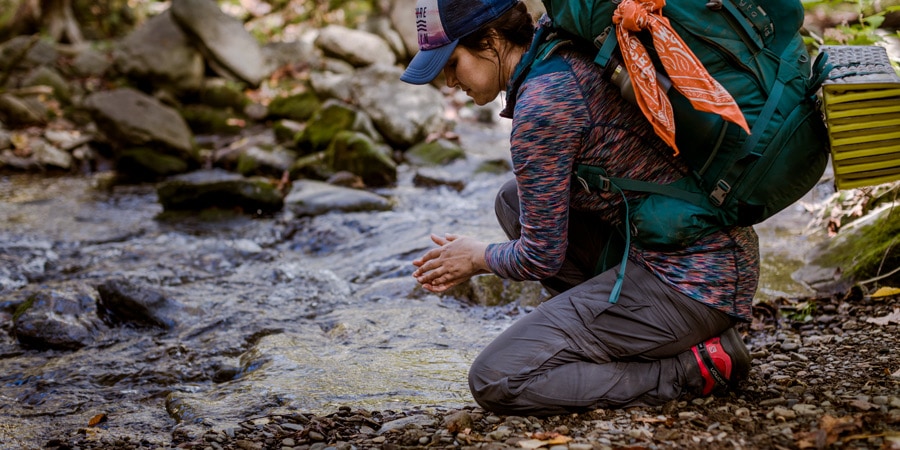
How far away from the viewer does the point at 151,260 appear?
6363mm

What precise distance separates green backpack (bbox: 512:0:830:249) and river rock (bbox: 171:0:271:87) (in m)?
12.0

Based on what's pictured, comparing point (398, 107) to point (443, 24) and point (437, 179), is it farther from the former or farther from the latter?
point (443, 24)

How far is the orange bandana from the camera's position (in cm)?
229

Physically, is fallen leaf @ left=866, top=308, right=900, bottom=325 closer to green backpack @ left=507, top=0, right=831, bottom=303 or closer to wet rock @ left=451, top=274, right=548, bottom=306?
green backpack @ left=507, top=0, right=831, bottom=303

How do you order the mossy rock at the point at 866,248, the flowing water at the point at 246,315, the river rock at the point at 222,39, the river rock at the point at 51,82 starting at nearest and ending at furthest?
the flowing water at the point at 246,315
the mossy rock at the point at 866,248
the river rock at the point at 51,82
the river rock at the point at 222,39

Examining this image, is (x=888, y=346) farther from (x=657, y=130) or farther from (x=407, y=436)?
(x=407, y=436)

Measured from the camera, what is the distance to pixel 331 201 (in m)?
7.59

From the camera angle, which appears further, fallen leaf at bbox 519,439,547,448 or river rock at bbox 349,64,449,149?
river rock at bbox 349,64,449,149

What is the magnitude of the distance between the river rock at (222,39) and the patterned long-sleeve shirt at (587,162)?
468 inches

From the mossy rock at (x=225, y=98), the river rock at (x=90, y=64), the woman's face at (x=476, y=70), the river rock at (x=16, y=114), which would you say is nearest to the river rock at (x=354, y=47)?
the mossy rock at (x=225, y=98)

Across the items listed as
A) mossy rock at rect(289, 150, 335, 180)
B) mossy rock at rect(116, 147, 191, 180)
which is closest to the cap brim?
mossy rock at rect(289, 150, 335, 180)

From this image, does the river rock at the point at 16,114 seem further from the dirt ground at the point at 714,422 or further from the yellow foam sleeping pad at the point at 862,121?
the yellow foam sleeping pad at the point at 862,121

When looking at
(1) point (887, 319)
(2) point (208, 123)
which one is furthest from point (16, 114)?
(1) point (887, 319)

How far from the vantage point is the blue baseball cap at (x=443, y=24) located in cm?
256
